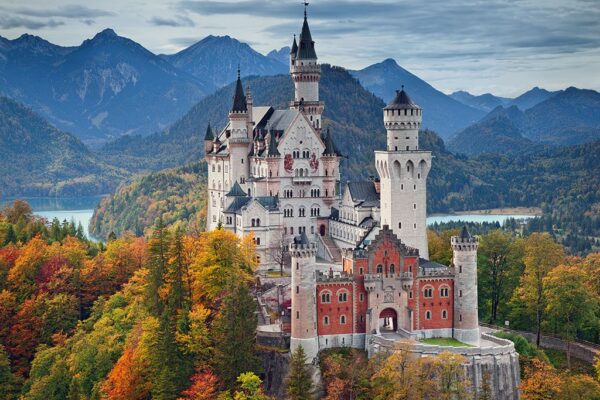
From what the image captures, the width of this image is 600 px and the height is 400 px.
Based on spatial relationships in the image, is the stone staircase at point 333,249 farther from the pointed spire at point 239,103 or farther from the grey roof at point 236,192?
the pointed spire at point 239,103

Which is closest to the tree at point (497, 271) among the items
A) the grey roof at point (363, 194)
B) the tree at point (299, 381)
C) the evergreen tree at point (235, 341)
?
the grey roof at point (363, 194)

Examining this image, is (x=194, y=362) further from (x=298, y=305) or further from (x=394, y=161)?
(x=394, y=161)

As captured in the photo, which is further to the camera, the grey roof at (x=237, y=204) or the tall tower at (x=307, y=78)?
the tall tower at (x=307, y=78)

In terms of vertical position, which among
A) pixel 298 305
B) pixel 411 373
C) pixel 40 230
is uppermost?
pixel 40 230

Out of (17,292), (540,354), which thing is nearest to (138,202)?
(17,292)

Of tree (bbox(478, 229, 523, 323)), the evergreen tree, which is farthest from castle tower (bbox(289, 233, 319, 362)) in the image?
tree (bbox(478, 229, 523, 323))

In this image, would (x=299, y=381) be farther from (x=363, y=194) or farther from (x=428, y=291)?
(x=363, y=194)
